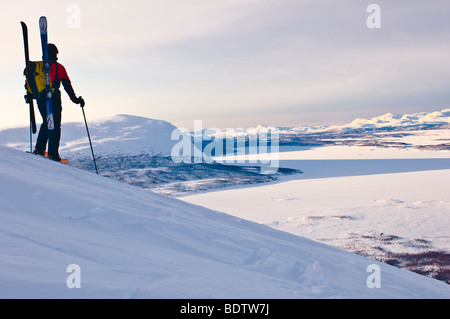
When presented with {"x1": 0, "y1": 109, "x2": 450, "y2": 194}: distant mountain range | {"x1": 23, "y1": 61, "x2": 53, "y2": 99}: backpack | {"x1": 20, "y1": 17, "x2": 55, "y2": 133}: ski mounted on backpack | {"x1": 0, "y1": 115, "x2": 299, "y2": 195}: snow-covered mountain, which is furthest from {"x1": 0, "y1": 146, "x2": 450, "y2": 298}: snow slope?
{"x1": 0, "y1": 109, "x2": 450, "y2": 194}: distant mountain range

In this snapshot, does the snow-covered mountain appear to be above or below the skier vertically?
below

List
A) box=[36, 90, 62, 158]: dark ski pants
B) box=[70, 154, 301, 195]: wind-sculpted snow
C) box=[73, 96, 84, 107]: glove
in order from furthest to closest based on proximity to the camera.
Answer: box=[70, 154, 301, 195]: wind-sculpted snow, box=[73, 96, 84, 107]: glove, box=[36, 90, 62, 158]: dark ski pants

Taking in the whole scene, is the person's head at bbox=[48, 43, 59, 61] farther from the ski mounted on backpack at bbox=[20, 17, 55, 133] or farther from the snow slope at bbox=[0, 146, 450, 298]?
the snow slope at bbox=[0, 146, 450, 298]

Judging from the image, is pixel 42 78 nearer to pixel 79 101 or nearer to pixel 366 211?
pixel 79 101

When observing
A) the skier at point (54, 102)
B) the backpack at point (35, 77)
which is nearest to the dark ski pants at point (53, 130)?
the skier at point (54, 102)

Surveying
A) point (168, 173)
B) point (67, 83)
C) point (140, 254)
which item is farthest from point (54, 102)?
point (168, 173)
